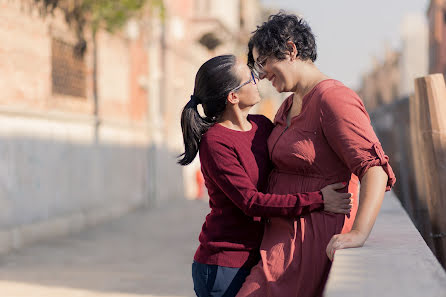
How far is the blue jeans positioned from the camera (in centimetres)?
325

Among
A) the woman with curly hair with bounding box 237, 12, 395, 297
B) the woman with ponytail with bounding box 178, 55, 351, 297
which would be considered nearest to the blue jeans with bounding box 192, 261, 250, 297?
the woman with ponytail with bounding box 178, 55, 351, 297

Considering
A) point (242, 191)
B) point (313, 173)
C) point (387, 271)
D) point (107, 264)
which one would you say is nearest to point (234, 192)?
point (242, 191)

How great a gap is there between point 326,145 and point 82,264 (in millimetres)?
7370

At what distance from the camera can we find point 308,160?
295cm

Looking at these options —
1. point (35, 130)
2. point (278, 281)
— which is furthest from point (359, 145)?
point (35, 130)

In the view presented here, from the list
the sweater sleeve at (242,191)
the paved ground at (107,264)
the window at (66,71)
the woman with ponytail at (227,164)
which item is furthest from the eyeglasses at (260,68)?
the window at (66,71)

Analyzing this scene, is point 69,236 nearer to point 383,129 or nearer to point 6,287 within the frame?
point 6,287

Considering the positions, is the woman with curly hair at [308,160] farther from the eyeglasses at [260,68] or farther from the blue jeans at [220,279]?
the blue jeans at [220,279]

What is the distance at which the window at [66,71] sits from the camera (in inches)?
519

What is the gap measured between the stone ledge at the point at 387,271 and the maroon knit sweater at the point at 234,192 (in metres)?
0.47

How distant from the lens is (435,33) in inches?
1239

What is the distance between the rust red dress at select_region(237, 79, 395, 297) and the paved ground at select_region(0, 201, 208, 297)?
4.74m

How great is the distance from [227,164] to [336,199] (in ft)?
1.54

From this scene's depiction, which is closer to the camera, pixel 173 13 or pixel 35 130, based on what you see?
pixel 35 130
